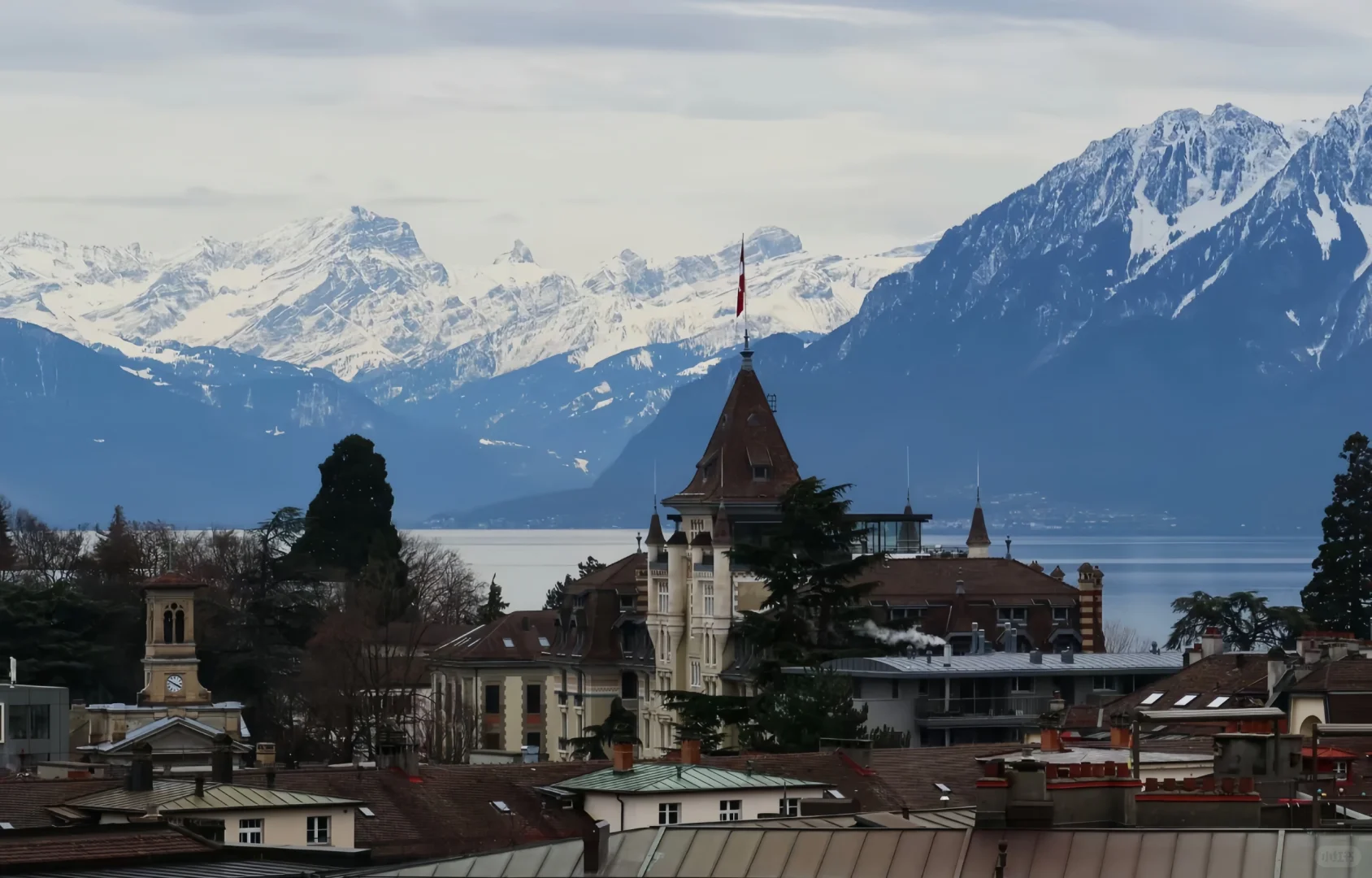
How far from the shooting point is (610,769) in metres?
52.1

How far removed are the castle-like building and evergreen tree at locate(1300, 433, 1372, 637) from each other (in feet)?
23.9

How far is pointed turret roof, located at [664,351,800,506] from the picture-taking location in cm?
10400

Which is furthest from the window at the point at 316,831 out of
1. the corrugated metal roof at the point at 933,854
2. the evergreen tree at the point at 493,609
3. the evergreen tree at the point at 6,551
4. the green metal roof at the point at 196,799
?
the evergreen tree at the point at 493,609

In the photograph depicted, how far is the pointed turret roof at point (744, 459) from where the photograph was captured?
10400cm

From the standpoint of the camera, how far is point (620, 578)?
110 m

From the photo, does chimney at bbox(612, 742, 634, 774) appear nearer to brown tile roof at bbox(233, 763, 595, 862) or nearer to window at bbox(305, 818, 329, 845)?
brown tile roof at bbox(233, 763, 595, 862)

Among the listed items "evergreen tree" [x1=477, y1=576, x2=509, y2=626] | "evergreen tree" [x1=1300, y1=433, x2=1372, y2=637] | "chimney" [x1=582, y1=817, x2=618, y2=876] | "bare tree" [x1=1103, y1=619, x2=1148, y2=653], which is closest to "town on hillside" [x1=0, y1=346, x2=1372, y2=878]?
"chimney" [x1=582, y1=817, x2=618, y2=876]

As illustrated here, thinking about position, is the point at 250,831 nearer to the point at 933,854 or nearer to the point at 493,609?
the point at 933,854

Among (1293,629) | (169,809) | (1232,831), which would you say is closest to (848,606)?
(1293,629)

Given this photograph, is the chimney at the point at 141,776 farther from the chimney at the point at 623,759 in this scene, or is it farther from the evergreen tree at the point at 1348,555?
the evergreen tree at the point at 1348,555

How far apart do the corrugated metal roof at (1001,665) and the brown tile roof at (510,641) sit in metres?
26.4

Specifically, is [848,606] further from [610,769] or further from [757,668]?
[610,769]

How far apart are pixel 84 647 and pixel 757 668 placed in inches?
988

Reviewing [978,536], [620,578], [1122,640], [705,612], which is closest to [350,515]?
[620,578]
